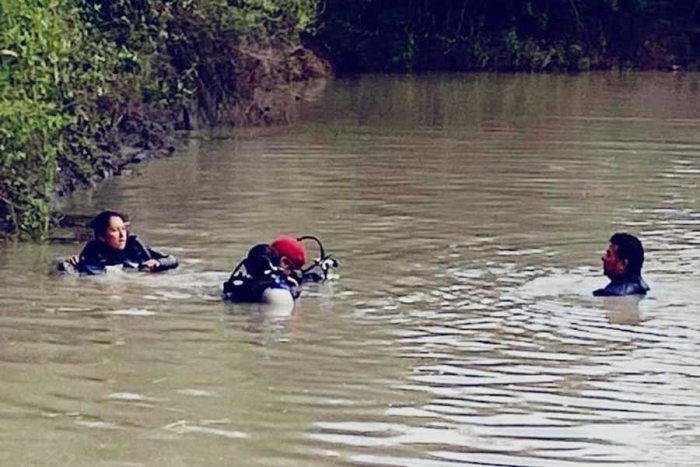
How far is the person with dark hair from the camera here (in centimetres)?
1231

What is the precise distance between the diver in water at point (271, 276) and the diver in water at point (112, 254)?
1.02 meters

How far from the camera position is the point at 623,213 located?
55.0 feet

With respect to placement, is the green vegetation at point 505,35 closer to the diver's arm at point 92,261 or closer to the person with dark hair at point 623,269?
the diver's arm at point 92,261

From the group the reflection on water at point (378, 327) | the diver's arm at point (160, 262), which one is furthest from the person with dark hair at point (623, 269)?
the diver's arm at point (160, 262)

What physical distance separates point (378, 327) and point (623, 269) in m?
2.29

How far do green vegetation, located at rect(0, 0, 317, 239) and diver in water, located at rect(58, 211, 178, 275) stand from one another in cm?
129

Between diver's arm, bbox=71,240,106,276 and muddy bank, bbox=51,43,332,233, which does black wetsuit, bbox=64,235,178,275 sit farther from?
muddy bank, bbox=51,43,332,233

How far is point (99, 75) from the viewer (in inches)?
686

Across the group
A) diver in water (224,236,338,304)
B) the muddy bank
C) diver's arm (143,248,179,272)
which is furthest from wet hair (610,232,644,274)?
the muddy bank

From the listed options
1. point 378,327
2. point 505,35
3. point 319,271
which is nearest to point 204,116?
point 319,271

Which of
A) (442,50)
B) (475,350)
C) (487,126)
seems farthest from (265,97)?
(475,350)

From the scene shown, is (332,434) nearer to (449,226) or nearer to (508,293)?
(508,293)

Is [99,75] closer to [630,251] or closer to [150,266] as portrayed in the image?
[150,266]

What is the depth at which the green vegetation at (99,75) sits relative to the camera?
46.1 feet
